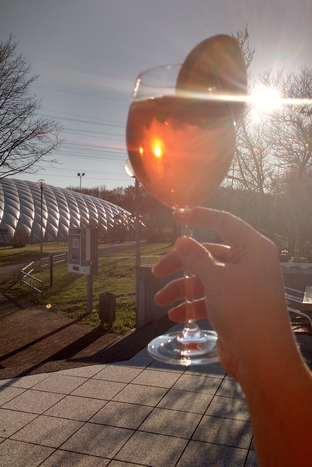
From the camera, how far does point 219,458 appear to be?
3.89 meters

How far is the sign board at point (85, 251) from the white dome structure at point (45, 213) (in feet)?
89.9

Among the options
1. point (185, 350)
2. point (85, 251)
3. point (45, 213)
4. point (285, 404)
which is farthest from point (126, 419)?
point (45, 213)

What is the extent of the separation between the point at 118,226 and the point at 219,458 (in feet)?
153

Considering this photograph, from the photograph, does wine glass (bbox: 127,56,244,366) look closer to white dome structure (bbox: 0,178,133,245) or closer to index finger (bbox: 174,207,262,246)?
index finger (bbox: 174,207,262,246)

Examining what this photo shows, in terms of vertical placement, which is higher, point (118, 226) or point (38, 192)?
point (38, 192)

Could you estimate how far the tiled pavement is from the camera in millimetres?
3949

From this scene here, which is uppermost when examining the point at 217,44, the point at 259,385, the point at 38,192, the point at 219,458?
the point at 38,192

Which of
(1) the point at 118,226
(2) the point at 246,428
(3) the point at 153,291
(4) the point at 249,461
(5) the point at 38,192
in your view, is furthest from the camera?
(5) the point at 38,192

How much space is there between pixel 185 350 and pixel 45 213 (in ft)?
176

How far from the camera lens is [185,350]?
1.16 meters

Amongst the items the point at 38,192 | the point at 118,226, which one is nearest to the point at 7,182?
the point at 38,192

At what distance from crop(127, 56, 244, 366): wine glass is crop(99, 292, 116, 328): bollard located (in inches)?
368

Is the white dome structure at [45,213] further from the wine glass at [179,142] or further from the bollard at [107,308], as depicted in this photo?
the wine glass at [179,142]

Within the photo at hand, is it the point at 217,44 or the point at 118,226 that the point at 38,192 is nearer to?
the point at 118,226
